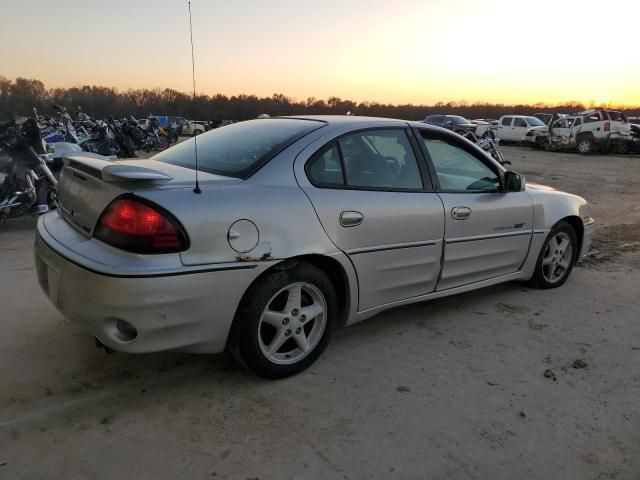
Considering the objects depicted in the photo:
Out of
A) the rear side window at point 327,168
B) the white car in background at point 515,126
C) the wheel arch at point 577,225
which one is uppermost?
the white car in background at point 515,126

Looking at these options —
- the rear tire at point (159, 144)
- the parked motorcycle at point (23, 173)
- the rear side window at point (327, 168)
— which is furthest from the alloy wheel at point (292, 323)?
the rear tire at point (159, 144)

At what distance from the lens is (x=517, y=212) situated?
407 cm

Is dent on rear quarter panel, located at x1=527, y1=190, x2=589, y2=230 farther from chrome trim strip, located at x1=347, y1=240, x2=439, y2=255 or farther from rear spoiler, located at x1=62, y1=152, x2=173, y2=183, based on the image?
rear spoiler, located at x1=62, y1=152, x2=173, y2=183

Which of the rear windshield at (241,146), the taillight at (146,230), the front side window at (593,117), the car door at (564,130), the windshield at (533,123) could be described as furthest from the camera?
the windshield at (533,123)

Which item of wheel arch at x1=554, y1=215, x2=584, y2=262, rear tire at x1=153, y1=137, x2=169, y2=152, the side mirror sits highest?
the side mirror

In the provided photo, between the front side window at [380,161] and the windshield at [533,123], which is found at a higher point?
the windshield at [533,123]

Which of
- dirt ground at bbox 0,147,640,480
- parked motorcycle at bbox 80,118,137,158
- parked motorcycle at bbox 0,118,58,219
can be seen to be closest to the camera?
dirt ground at bbox 0,147,640,480

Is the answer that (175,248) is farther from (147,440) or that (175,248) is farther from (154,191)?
(147,440)

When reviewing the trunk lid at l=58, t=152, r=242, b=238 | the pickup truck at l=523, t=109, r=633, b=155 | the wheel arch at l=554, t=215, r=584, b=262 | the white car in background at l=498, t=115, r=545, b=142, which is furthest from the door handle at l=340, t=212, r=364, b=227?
the white car in background at l=498, t=115, r=545, b=142

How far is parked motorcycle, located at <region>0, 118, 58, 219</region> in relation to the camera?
643 cm

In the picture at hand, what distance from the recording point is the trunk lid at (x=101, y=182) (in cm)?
247

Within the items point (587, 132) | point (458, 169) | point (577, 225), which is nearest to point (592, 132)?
point (587, 132)

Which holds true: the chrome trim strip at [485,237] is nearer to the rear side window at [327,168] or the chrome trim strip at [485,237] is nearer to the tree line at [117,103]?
the rear side window at [327,168]

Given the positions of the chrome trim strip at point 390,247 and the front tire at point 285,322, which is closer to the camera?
the front tire at point 285,322
